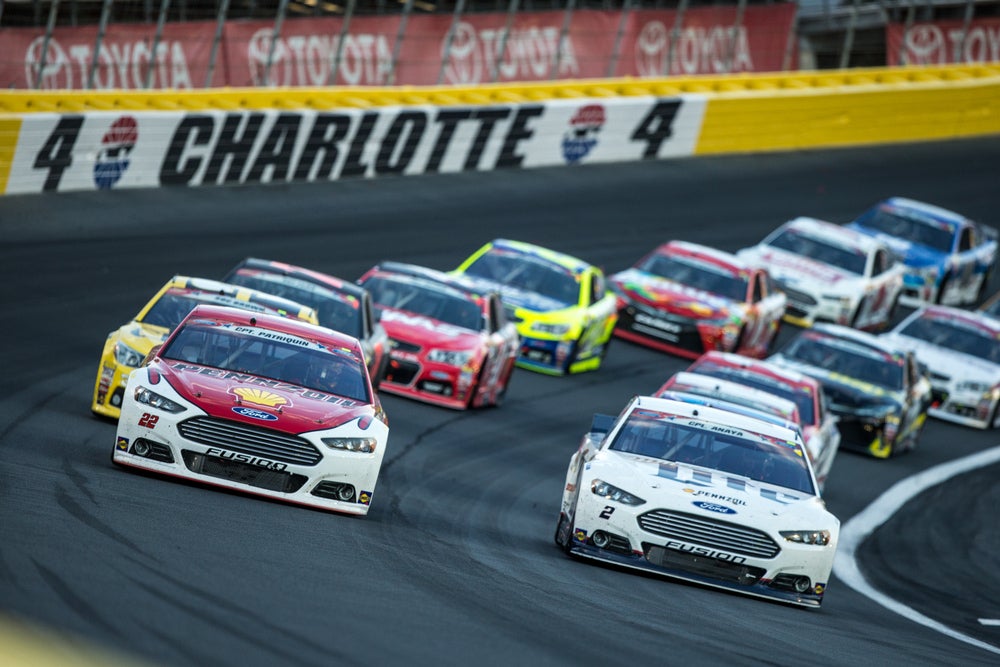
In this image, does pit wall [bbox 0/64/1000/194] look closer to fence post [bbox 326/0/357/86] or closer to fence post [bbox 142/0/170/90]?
fence post [bbox 142/0/170/90]

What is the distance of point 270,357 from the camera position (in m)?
13.8

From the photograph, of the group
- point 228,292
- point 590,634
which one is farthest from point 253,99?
point 590,634

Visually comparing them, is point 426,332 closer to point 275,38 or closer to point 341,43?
point 275,38

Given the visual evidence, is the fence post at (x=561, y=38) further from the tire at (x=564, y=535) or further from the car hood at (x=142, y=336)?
the tire at (x=564, y=535)

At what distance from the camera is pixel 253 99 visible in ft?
95.9

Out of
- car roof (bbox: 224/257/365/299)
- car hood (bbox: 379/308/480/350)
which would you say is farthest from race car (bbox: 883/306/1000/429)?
car roof (bbox: 224/257/365/299)

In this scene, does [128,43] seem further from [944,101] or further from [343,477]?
[944,101]

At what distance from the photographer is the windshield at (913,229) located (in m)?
33.6

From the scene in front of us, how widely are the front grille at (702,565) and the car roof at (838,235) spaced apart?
17.9 m

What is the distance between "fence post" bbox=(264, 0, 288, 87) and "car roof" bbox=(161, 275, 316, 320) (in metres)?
14.5

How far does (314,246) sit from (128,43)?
5.32m

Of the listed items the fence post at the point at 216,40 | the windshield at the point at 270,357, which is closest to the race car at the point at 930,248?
the fence post at the point at 216,40

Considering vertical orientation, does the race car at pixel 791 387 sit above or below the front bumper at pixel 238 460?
below

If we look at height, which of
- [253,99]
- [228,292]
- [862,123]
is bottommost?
[862,123]
